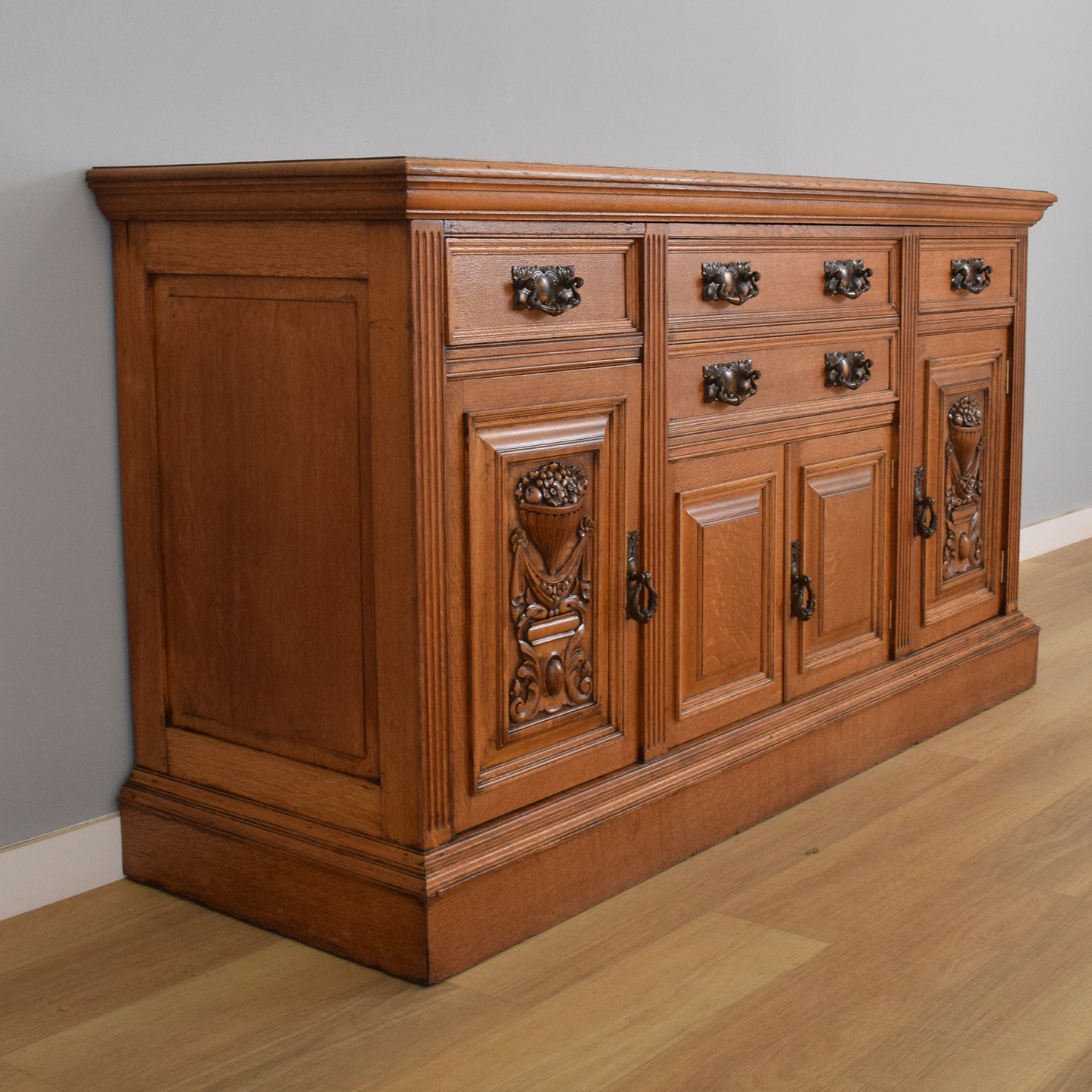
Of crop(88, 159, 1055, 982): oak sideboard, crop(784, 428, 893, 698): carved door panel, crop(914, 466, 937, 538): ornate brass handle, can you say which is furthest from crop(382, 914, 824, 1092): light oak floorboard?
crop(914, 466, 937, 538): ornate brass handle

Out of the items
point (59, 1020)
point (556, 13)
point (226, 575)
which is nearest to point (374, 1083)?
point (59, 1020)

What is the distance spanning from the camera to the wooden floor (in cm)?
159

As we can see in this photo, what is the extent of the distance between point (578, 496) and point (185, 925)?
2.54 feet

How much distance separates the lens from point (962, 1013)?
1.70 m

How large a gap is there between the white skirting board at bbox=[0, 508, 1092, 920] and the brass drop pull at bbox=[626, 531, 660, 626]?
0.80 meters

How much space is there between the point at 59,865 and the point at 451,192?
3.54ft

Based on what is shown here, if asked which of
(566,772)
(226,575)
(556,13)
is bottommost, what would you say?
(566,772)

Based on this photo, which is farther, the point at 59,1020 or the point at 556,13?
the point at 556,13

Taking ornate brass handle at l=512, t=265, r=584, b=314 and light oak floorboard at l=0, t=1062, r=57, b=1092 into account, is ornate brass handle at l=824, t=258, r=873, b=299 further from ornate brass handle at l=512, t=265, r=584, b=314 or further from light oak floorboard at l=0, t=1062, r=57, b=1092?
light oak floorboard at l=0, t=1062, r=57, b=1092

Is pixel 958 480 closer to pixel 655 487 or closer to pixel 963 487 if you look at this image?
pixel 963 487

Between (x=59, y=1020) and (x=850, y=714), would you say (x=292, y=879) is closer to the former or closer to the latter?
(x=59, y=1020)

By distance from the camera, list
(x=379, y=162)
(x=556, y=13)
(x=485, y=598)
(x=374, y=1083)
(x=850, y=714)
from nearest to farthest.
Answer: (x=374, y=1083)
(x=379, y=162)
(x=485, y=598)
(x=850, y=714)
(x=556, y=13)

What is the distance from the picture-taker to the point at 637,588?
82.3 inches

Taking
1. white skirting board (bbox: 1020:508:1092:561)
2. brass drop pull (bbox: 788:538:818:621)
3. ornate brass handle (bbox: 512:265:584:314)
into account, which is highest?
ornate brass handle (bbox: 512:265:584:314)
